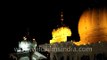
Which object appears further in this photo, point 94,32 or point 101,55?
point 94,32

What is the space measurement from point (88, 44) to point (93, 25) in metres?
2.25

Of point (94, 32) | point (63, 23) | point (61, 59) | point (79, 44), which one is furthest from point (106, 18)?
point (63, 23)

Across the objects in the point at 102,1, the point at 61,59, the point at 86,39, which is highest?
the point at 102,1

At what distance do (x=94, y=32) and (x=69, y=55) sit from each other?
3.36m

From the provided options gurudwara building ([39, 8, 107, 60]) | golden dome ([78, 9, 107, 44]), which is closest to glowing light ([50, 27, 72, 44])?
gurudwara building ([39, 8, 107, 60])

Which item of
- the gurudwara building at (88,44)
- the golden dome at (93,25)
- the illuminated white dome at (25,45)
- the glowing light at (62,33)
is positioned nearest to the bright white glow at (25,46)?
the illuminated white dome at (25,45)

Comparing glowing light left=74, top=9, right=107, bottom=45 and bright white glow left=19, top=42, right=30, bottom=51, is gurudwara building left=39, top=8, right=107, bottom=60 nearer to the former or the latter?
glowing light left=74, top=9, right=107, bottom=45

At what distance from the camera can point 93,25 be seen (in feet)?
97.4

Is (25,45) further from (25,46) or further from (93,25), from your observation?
(93,25)

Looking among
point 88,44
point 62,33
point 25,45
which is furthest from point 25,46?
point 88,44

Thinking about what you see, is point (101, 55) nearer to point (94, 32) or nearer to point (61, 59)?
point (94, 32)

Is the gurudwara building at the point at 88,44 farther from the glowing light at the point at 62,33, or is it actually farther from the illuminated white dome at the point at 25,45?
the glowing light at the point at 62,33

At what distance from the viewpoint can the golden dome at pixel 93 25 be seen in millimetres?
28953

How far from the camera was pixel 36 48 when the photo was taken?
34438mm
